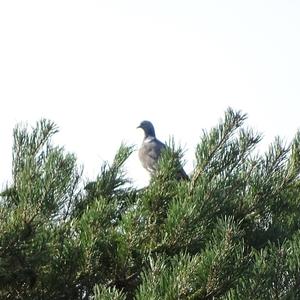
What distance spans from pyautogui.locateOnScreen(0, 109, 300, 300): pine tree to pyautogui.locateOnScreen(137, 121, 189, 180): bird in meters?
2.58

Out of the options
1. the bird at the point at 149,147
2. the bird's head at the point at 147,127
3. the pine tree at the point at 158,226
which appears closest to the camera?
the pine tree at the point at 158,226

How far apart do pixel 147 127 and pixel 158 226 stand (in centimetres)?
900

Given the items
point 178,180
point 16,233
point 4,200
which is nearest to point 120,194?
point 178,180

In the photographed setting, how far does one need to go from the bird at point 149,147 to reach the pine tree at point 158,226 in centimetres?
258

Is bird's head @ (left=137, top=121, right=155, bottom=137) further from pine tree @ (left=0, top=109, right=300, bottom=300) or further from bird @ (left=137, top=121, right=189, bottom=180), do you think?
pine tree @ (left=0, top=109, right=300, bottom=300)

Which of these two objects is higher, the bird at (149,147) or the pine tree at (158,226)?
the bird at (149,147)

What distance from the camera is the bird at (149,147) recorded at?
8.96 metres

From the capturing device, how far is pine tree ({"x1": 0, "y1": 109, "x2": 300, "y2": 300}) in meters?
4.18

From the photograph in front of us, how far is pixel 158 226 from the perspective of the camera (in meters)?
4.93

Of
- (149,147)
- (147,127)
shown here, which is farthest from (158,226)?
(147,127)

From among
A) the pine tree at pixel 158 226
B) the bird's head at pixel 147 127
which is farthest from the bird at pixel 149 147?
the pine tree at pixel 158 226

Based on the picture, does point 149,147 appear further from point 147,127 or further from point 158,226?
point 158,226

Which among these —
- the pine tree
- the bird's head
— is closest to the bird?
the bird's head

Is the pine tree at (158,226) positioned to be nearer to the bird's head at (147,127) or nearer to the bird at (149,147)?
the bird at (149,147)
